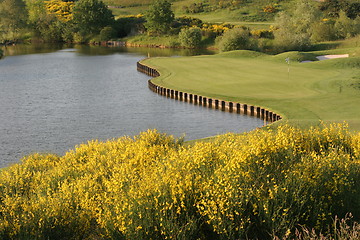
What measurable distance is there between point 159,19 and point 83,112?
78.6m

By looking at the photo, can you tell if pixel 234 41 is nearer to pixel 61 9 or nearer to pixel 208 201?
pixel 208 201

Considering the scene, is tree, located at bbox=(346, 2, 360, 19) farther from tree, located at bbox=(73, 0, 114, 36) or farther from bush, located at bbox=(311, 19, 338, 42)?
tree, located at bbox=(73, 0, 114, 36)

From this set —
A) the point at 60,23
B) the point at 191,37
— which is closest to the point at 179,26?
the point at 191,37

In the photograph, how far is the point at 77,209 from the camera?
14492 mm

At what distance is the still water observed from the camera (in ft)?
124

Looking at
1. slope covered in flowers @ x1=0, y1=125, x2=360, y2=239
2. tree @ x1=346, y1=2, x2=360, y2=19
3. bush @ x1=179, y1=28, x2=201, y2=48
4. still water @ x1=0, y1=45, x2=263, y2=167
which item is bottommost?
still water @ x1=0, y1=45, x2=263, y2=167

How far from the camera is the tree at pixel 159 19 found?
121438 millimetres

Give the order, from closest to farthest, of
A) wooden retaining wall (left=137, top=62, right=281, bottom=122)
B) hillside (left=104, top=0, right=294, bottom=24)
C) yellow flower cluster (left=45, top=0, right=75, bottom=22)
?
wooden retaining wall (left=137, top=62, right=281, bottom=122) → hillside (left=104, top=0, right=294, bottom=24) → yellow flower cluster (left=45, top=0, right=75, bottom=22)

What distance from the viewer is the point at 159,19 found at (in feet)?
400

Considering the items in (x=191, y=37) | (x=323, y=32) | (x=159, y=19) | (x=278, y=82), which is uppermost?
(x=159, y=19)

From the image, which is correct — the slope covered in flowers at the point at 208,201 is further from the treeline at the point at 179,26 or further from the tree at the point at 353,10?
the tree at the point at 353,10

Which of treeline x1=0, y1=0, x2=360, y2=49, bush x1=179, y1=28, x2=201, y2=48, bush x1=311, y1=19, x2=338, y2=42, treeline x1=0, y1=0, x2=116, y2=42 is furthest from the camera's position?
treeline x1=0, y1=0, x2=116, y2=42

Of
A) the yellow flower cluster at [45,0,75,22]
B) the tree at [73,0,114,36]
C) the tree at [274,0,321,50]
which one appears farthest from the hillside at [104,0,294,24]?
the tree at [73,0,114,36]

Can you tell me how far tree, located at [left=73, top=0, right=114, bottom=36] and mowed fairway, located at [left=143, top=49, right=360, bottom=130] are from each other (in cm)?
5650
